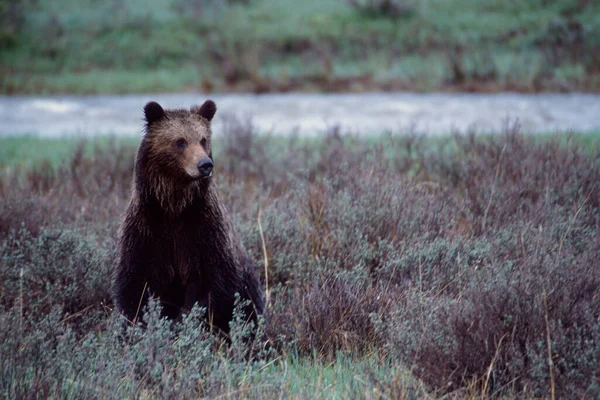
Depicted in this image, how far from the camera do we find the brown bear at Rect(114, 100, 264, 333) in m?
5.04

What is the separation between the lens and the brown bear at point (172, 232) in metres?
5.04

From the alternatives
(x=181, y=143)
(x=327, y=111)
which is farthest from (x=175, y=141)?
(x=327, y=111)

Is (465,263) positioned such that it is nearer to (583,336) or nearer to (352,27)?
(583,336)

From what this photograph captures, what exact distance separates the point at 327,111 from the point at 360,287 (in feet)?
38.0

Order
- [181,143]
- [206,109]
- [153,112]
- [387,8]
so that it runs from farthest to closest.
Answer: [387,8], [206,109], [153,112], [181,143]

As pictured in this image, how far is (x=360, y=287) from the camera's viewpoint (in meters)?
5.44

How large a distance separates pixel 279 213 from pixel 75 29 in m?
20.4

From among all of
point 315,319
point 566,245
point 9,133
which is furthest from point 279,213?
point 9,133

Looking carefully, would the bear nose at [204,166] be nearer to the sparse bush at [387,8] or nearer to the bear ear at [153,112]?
the bear ear at [153,112]

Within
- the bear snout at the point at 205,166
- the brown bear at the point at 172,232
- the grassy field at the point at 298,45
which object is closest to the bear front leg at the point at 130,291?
the brown bear at the point at 172,232

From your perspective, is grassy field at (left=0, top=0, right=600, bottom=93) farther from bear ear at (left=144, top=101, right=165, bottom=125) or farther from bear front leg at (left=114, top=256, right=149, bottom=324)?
bear front leg at (left=114, top=256, right=149, bottom=324)

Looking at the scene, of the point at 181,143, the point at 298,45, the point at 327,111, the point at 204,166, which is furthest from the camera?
the point at 298,45

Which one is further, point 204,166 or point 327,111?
point 327,111

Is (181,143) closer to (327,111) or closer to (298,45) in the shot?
(327,111)
